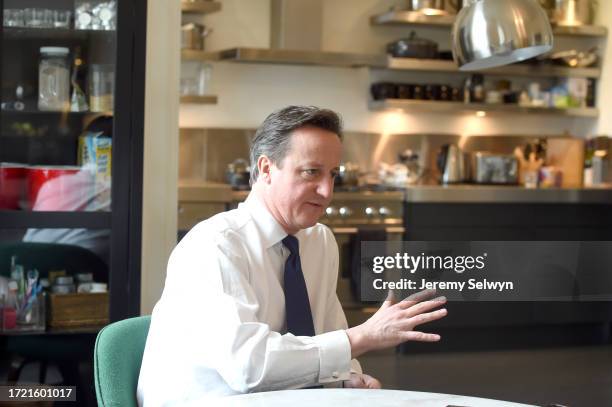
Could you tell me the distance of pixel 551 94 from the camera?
6625 mm

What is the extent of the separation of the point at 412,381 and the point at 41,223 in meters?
2.19

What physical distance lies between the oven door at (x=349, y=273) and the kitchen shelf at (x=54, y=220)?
208cm

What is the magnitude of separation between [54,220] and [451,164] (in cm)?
323

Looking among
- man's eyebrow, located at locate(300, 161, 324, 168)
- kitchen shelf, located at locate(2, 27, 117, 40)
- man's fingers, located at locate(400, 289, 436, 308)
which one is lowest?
man's fingers, located at locate(400, 289, 436, 308)

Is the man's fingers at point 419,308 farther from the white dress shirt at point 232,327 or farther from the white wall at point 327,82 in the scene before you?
the white wall at point 327,82

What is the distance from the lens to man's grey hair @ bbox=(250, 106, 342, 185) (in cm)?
220

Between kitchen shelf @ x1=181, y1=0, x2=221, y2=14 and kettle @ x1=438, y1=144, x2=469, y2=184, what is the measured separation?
68.5 inches

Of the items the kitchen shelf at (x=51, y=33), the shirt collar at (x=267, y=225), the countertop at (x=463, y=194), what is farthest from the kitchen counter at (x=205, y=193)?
the shirt collar at (x=267, y=225)

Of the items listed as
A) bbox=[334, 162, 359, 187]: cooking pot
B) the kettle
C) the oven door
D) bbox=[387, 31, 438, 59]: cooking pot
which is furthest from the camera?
the kettle

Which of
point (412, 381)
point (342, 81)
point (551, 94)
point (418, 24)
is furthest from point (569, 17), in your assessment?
point (412, 381)

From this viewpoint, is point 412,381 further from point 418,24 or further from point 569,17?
point 569,17

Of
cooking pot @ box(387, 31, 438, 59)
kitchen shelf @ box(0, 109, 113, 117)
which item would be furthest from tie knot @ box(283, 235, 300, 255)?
cooking pot @ box(387, 31, 438, 59)

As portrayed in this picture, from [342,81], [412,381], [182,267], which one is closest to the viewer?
[182,267]

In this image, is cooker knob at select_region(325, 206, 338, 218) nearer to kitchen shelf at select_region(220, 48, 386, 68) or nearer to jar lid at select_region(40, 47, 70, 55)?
kitchen shelf at select_region(220, 48, 386, 68)
